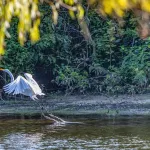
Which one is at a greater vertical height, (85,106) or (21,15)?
(21,15)

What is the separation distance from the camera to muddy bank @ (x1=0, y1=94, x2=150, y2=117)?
14500 mm

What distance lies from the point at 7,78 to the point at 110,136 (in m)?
6.76

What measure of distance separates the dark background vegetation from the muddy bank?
51 centimetres

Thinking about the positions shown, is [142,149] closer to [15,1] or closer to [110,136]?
[110,136]

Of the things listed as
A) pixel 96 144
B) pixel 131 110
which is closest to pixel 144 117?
pixel 131 110

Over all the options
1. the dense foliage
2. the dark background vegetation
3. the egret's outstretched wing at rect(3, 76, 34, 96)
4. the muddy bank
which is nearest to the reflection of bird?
the egret's outstretched wing at rect(3, 76, 34, 96)

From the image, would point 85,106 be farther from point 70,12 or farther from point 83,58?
point 70,12

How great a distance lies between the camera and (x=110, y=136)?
11.1 meters

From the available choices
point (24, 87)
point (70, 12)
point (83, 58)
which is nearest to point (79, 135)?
point (24, 87)

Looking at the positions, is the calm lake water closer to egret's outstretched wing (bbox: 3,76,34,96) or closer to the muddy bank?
the muddy bank

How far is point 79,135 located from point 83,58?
5867mm

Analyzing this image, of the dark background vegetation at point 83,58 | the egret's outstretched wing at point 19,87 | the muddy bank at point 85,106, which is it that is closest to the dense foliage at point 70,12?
the muddy bank at point 85,106

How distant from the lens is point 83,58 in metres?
17.0

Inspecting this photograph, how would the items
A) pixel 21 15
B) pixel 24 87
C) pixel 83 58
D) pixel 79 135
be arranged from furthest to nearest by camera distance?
pixel 83 58
pixel 24 87
pixel 79 135
pixel 21 15
